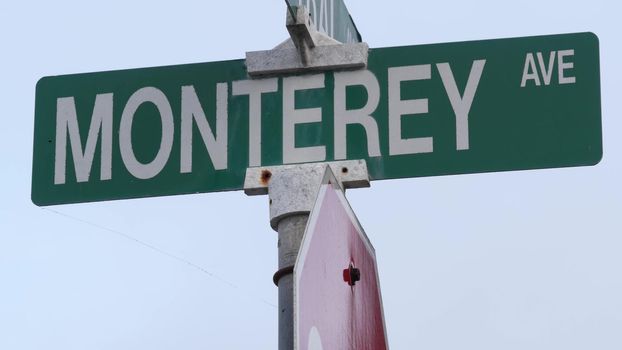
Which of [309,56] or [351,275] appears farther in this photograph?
[309,56]

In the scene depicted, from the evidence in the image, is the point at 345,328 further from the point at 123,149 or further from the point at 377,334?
the point at 123,149

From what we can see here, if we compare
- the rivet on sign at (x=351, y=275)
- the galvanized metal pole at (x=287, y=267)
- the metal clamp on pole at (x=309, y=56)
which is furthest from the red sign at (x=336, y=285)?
the metal clamp on pole at (x=309, y=56)

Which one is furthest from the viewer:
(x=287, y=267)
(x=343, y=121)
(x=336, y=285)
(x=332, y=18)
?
(x=332, y=18)

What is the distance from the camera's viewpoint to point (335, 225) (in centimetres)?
216

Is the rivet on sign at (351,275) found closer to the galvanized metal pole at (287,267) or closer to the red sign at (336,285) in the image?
the red sign at (336,285)

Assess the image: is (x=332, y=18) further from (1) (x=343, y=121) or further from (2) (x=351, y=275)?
(2) (x=351, y=275)

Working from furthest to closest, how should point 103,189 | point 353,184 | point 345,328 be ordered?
1. point 103,189
2. point 353,184
3. point 345,328

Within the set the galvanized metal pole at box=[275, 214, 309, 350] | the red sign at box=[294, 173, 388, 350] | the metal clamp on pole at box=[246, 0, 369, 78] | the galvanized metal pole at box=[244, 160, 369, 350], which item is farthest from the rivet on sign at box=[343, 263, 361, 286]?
the metal clamp on pole at box=[246, 0, 369, 78]

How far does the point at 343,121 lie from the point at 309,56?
17cm

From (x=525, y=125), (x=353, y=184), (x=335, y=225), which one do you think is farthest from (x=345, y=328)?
(x=525, y=125)

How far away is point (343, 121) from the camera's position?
2871 mm

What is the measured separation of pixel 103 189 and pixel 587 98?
106cm

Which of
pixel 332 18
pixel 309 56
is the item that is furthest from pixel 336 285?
pixel 332 18

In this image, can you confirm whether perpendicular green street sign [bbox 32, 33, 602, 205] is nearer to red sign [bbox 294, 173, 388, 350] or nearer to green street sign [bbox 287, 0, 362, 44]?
green street sign [bbox 287, 0, 362, 44]
